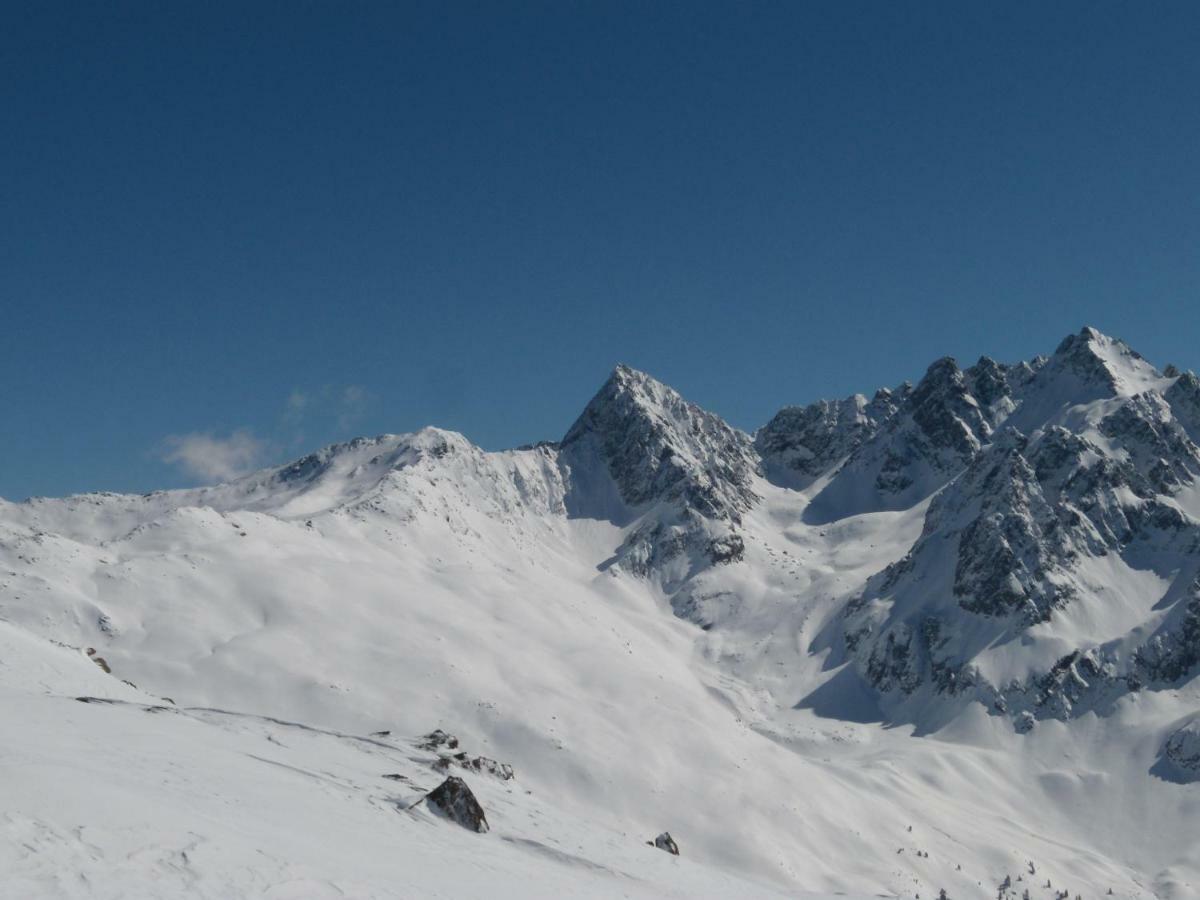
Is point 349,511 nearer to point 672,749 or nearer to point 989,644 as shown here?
point 672,749

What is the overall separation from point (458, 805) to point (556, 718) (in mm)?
75471

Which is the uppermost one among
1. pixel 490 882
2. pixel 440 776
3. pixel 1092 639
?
pixel 1092 639

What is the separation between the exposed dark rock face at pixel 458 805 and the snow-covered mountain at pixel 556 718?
1.25ft

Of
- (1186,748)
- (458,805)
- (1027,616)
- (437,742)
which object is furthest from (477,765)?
(1027,616)

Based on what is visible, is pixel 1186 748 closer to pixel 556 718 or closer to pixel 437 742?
pixel 556 718

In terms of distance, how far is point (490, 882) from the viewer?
21.8 m

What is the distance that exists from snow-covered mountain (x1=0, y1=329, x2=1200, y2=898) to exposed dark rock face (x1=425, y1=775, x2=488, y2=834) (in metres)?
0.38

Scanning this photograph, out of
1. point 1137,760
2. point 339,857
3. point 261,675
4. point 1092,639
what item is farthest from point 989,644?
point 339,857

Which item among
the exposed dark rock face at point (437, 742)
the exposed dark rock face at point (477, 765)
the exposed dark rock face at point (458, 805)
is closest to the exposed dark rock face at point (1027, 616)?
the exposed dark rock face at point (437, 742)

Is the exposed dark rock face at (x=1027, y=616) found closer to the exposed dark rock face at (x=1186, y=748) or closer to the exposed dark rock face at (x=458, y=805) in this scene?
the exposed dark rock face at (x=1186, y=748)

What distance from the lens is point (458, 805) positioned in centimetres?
2733

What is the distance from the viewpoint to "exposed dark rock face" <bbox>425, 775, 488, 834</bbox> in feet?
88.4

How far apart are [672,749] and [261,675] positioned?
140 feet

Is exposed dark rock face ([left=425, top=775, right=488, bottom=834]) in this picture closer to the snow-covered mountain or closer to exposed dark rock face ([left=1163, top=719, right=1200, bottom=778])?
the snow-covered mountain
